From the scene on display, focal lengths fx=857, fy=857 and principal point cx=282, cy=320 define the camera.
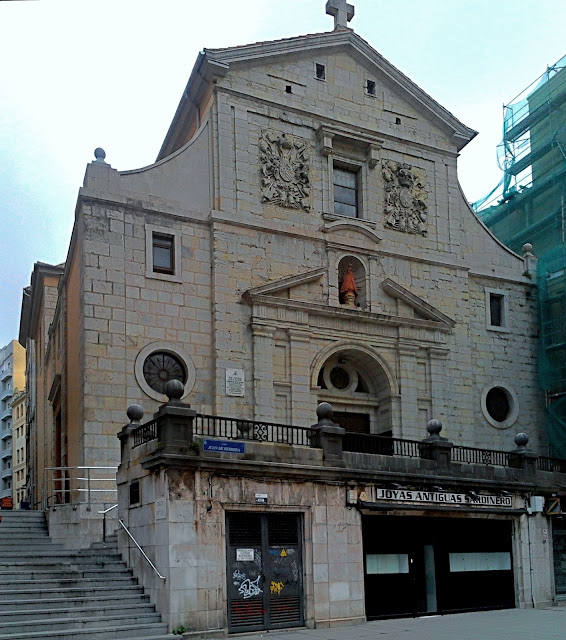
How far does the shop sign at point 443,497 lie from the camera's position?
20156 mm

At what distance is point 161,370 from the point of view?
24.5m

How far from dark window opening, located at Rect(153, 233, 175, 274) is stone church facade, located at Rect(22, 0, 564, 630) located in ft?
0.23

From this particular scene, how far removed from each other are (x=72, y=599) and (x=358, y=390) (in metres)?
14.5

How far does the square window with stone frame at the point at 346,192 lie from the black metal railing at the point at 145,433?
41.8 ft

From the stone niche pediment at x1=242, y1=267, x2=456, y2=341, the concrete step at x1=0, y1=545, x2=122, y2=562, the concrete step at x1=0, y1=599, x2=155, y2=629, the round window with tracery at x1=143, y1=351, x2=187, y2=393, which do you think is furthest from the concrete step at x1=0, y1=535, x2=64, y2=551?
the stone niche pediment at x1=242, y1=267, x2=456, y2=341

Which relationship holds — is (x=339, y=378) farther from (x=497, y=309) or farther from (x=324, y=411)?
(x=324, y=411)

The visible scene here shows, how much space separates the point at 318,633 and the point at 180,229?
12777 mm

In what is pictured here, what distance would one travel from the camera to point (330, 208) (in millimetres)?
28344

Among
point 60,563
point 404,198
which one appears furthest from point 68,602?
point 404,198

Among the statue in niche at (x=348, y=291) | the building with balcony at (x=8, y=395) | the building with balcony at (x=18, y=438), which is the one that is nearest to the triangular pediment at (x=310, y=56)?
the statue in niche at (x=348, y=291)

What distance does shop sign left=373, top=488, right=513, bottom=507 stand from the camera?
66.1 feet

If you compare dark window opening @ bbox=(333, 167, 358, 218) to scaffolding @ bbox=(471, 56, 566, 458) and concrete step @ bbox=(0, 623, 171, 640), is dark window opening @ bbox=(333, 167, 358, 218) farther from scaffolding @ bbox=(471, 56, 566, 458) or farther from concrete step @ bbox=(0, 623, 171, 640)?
concrete step @ bbox=(0, 623, 171, 640)

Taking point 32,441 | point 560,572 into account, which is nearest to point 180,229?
point 560,572

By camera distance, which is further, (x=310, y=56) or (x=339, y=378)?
(x=310, y=56)
